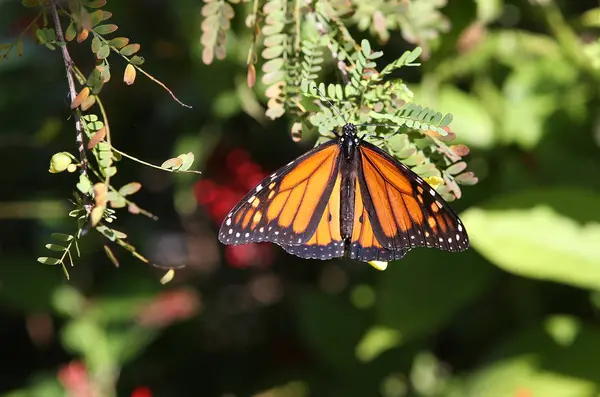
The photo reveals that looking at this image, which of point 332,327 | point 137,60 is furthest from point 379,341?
point 137,60

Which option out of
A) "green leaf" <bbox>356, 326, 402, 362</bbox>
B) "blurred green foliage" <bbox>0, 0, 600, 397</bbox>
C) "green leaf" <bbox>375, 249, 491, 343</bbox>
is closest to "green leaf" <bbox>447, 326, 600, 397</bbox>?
"blurred green foliage" <bbox>0, 0, 600, 397</bbox>

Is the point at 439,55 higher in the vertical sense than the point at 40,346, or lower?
higher

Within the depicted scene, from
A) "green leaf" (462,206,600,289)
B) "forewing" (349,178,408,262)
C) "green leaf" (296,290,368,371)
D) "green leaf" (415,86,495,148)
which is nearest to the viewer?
"forewing" (349,178,408,262)

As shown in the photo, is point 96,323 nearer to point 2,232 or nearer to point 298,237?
point 2,232

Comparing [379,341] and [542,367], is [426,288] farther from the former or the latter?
[542,367]

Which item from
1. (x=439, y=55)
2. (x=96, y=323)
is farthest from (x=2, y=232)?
(x=439, y=55)

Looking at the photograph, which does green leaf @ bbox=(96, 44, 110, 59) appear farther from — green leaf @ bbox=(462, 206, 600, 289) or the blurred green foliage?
green leaf @ bbox=(462, 206, 600, 289)

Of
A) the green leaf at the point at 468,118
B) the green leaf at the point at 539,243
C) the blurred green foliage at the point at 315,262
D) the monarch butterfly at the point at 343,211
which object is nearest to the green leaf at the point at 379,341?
the blurred green foliage at the point at 315,262
